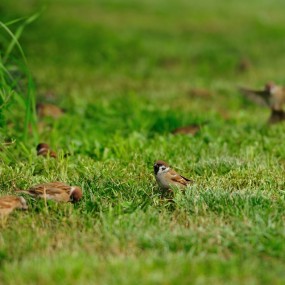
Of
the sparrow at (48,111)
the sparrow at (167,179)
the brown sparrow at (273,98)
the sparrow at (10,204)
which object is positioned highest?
the sparrow at (167,179)

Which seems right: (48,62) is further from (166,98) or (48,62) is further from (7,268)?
(7,268)

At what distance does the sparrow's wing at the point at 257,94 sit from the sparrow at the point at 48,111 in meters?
2.67

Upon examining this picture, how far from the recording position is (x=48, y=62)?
1595 centimetres

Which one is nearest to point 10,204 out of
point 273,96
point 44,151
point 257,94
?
point 44,151

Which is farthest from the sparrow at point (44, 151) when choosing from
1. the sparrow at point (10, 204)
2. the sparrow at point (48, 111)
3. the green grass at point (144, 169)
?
the sparrow at point (10, 204)

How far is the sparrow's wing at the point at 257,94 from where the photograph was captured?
10.1 m

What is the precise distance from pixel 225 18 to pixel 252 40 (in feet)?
10.9

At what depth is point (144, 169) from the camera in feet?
22.8

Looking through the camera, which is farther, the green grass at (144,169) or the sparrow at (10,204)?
the sparrow at (10,204)

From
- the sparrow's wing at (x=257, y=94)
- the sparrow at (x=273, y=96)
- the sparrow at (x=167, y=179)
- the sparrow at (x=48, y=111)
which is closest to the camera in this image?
the sparrow at (x=167, y=179)

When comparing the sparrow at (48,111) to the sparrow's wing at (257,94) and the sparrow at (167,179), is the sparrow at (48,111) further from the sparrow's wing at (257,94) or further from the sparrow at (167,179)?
the sparrow at (167,179)

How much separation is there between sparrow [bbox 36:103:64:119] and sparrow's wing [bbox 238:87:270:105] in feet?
8.77

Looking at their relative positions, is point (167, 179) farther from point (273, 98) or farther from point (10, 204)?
point (273, 98)

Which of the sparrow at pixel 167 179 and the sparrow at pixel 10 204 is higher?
the sparrow at pixel 167 179
